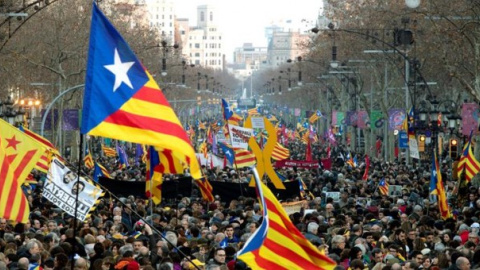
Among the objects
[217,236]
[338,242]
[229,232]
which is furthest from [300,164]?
[338,242]

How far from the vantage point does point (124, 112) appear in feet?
36.1

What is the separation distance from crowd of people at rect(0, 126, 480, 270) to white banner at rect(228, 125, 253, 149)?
362 centimetres

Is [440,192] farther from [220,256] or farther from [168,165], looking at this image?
[220,256]

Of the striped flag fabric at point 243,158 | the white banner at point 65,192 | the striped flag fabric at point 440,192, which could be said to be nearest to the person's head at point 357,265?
the white banner at point 65,192

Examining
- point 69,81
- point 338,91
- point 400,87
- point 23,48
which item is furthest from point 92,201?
point 338,91

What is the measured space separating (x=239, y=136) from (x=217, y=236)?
13.0 metres

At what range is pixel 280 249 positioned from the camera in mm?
11266

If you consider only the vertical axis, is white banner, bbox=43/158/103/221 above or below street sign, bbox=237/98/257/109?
above

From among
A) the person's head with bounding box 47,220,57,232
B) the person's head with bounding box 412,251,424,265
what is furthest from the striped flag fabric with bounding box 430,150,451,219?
the person's head with bounding box 47,220,57,232

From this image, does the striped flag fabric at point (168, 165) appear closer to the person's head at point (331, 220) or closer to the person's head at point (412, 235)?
the person's head at point (331, 220)

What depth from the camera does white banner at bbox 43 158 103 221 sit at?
54.3ft

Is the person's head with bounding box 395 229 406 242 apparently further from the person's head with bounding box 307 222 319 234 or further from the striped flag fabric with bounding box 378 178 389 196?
the striped flag fabric with bounding box 378 178 389 196

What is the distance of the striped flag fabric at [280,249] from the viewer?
440 inches

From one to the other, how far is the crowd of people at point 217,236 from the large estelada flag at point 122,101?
905 millimetres
